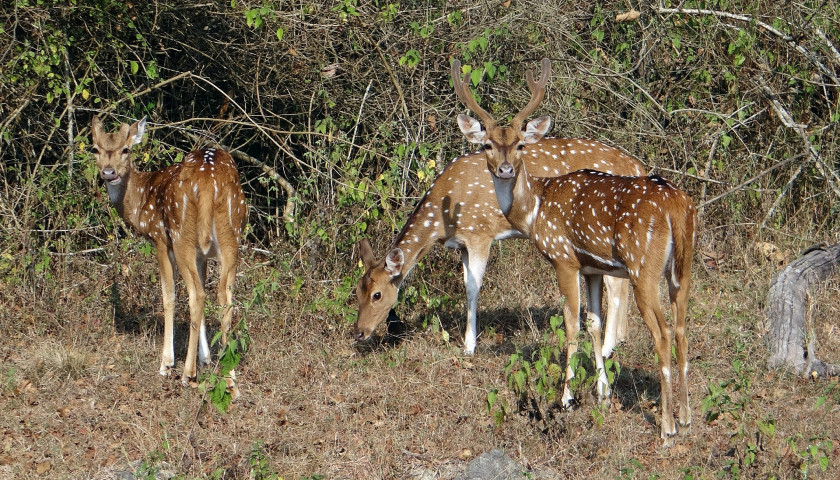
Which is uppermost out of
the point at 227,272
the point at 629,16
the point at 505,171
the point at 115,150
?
the point at 629,16

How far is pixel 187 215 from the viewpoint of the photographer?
771cm

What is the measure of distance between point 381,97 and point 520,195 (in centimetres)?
280

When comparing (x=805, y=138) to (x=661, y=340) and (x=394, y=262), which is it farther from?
(x=661, y=340)

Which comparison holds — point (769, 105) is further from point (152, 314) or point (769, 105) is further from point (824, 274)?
point (152, 314)

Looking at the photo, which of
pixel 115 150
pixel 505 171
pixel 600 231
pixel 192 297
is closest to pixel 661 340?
pixel 600 231

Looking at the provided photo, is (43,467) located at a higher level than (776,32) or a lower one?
lower

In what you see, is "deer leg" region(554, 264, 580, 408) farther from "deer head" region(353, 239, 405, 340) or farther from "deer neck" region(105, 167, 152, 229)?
"deer neck" region(105, 167, 152, 229)

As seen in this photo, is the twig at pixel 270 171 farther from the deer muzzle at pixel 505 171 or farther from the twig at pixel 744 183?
the twig at pixel 744 183

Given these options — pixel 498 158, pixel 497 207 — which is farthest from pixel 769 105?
pixel 498 158

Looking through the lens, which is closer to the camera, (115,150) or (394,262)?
(115,150)

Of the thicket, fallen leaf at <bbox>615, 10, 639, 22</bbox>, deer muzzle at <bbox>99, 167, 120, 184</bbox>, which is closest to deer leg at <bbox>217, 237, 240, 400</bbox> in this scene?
deer muzzle at <bbox>99, 167, 120, 184</bbox>

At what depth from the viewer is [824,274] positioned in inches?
347

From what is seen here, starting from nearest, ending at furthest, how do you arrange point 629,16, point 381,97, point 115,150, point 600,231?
point 600,231, point 115,150, point 381,97, point 629,16

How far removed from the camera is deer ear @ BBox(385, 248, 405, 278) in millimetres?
8609
